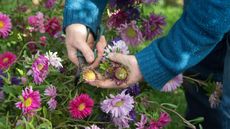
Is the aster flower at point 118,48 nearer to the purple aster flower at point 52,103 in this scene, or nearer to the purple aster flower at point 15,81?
the purple aster flower at point 52,103

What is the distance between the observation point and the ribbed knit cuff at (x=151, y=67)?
5.40ft

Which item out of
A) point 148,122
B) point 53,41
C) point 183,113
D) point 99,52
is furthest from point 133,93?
point 183,113

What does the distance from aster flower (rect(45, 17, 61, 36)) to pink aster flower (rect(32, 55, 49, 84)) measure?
518mm

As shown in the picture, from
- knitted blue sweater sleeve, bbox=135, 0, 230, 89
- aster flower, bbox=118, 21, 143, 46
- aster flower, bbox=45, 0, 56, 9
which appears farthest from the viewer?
aster flower, bbox=45, 0, 56, 9

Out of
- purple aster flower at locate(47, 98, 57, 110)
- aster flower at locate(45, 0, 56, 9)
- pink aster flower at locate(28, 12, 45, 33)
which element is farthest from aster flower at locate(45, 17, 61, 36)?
purple aster flower at locate(47, 98, 57, 110)

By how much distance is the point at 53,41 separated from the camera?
7.47 ft

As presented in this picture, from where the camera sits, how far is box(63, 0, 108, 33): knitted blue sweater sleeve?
72.4 inches

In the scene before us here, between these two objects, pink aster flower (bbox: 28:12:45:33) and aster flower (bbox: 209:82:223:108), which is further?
pink aster flower (bbox: 28:12:45:33)

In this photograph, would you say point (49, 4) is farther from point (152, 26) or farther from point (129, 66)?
point (129, 66)

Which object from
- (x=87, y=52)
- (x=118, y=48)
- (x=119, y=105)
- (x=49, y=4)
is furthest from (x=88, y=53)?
(x=49, y=4)

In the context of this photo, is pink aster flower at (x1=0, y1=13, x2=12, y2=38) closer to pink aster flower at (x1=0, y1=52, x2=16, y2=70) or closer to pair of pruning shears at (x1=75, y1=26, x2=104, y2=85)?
pink aster flower at (x1=0, y1=52, x2=16, y2=70)

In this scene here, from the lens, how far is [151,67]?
165 cm

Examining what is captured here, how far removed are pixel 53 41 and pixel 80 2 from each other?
0.44 m

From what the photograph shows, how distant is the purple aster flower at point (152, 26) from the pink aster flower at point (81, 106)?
54 centimetres
